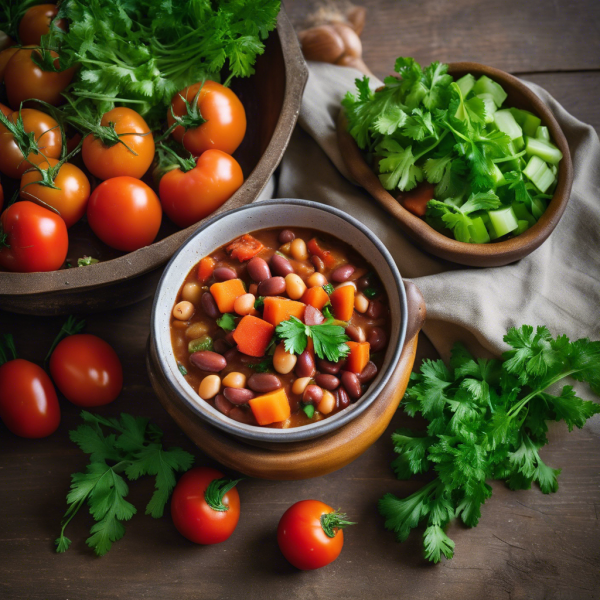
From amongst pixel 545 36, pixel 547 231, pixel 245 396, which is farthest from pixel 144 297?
pixel 545 36

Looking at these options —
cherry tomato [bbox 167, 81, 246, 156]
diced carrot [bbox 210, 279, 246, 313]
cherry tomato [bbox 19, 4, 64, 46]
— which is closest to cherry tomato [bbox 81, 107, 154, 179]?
cherry tomato [bbox 167, 81, 246, 156]

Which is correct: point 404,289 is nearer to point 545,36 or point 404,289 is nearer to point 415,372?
point 415,372

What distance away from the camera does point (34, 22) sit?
8.33 ft

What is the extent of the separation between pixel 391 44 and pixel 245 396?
2.17 metres

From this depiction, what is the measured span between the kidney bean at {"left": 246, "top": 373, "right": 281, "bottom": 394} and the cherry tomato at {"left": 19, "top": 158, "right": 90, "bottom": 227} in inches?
44.7

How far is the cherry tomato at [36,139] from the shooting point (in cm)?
243

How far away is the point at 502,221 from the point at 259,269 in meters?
1.09

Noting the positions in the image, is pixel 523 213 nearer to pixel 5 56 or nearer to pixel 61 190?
pixel 61 190

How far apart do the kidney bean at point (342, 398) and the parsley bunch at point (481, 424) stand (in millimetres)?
372

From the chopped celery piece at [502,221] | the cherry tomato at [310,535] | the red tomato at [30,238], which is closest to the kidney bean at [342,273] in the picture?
the chopped celery piece at [502,221]

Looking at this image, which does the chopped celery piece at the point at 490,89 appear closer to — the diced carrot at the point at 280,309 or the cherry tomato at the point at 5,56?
the diced carrot at the point at 280,309

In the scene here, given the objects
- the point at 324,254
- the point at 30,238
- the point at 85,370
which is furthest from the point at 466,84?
the point at 85,370

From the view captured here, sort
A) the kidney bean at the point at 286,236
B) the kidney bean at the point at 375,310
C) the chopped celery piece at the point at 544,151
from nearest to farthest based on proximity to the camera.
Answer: the kidney bean at the point at 375,310 < the kidney bean at the point at 286,236 < the chopped celery piece at the point at 544,151

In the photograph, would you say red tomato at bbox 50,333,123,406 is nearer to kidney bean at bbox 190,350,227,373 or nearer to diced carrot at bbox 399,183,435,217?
kidney bean at bbox 190,350,227,373
